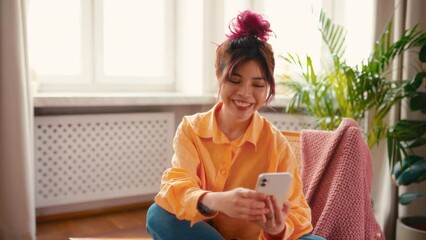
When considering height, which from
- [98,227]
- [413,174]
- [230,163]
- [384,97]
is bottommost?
[98,227]

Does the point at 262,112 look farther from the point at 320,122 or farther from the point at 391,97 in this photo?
the point at 391,97

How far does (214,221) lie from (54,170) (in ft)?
5.44

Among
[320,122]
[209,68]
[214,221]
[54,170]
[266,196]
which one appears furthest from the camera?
[209,68]

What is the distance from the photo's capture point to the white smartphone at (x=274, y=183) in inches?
→ 31.5

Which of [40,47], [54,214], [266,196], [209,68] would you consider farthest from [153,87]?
[266,196]

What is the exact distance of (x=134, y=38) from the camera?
3.03m

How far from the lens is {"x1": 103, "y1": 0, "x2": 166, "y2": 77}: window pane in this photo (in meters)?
2.92

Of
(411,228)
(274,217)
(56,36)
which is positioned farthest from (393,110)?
(56,36)

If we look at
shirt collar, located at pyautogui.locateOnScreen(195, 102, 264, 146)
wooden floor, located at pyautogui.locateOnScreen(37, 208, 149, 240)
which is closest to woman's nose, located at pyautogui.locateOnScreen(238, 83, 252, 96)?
shirt collar, located at pyautogui.locateOnScreen(195, 102, 264, 146)

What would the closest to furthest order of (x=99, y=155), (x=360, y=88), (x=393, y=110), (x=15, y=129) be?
1. (x=360, y=88)
2. (x=15, y=129)
3. (x=393, y=110)
4. (x=99, y=155)

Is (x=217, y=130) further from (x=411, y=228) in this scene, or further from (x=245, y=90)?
(x=411, y=228)

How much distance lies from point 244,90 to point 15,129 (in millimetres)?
1469

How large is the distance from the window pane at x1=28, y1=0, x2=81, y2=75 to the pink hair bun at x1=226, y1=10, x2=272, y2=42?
6.32 ft

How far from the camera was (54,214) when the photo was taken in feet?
8.56
